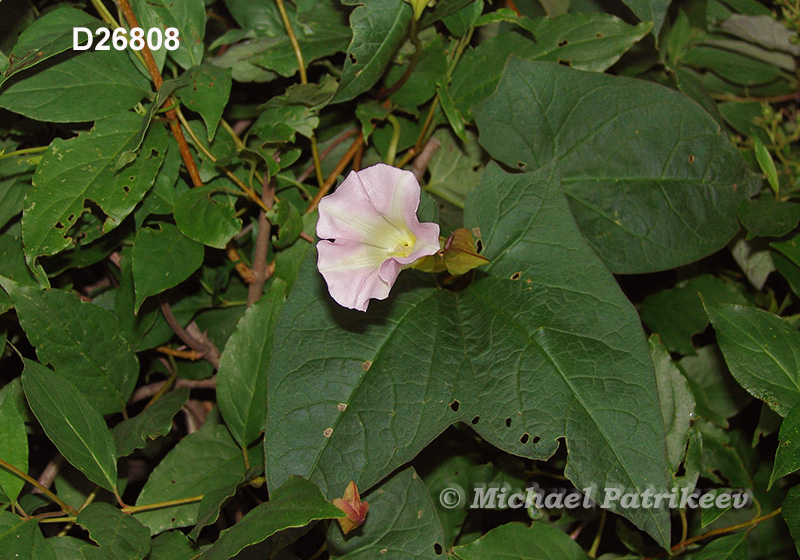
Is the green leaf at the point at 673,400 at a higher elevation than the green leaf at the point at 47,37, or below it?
below

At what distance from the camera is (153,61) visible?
100 cm

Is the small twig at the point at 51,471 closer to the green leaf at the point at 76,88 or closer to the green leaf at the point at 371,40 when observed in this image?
the green leaf at the point at 76,88

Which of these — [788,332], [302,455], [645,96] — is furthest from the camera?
[645,96]

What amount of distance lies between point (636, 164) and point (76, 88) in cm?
85

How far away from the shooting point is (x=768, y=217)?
1.04 meters

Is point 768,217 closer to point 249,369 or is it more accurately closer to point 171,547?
point 249,369

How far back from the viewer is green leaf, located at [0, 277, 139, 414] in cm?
94

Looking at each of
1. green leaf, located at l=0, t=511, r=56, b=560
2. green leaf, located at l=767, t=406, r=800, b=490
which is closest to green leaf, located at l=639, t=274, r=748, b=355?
green leaf, located at l=767, t=406, r=800, b=490

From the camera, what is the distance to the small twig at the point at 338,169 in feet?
3.66

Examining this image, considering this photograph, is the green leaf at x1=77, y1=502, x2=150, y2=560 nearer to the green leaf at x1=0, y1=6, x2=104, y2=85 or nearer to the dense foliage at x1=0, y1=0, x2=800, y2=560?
the dense foliage at x1=0, y1=0, x2=800, y2=560

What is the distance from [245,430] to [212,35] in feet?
2.31

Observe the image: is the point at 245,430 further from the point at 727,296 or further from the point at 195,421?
the point at 727,296

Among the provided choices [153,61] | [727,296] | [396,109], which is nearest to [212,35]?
[153,61]

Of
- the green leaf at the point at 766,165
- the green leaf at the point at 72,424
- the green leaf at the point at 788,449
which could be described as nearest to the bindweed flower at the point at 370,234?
the green leaf at the point at 72,424
